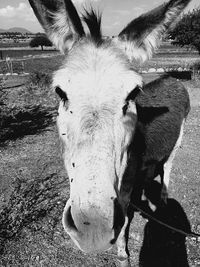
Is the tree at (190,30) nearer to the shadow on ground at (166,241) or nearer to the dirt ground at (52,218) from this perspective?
the dirt ground at (52,218)

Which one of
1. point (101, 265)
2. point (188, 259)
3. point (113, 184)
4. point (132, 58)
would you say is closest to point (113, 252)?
point (101, 265)

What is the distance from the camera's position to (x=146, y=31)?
2.65 metres

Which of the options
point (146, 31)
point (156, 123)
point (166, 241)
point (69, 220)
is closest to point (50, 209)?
point (166, 241)

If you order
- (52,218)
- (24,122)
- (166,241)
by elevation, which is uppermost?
(24,122)

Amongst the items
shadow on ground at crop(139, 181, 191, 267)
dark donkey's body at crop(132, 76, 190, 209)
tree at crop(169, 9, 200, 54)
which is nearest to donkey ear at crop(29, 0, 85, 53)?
dark donkey's body at crop(132, 76, 190, 209)

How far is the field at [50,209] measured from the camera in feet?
12.5

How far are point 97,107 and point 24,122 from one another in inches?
319

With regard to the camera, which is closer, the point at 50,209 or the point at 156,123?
the point at 156,123

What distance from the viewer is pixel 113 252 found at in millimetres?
3912

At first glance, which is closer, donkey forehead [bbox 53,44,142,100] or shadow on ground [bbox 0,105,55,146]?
donkey forehead [bbox 53,44,142,100]

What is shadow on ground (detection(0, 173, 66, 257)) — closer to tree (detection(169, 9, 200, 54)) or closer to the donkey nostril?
the donkey nostril

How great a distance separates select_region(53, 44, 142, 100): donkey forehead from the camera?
206cm

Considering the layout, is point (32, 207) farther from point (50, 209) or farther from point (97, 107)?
point (97, 107)

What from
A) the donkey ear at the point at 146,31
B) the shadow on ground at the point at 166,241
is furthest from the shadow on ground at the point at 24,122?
the donkey ear at the point at 146,31
